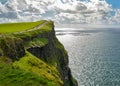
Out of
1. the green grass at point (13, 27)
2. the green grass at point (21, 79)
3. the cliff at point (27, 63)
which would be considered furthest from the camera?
the green grass at point (13, 27)

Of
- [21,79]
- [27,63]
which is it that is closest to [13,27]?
[27,63]

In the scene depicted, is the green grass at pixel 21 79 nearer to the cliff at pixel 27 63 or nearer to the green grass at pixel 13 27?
the cliff at pixel 27 63

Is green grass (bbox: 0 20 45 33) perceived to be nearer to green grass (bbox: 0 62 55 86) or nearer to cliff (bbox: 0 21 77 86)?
cliff (bbox: 0 21 77 86)

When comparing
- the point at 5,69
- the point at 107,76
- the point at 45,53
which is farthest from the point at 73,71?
the point at 5,69

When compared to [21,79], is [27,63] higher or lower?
lower

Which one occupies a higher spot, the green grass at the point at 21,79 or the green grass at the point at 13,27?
the green grass at the point at 21,79

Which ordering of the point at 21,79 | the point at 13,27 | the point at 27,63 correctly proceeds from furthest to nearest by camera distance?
the point at 13,27 < the point at 27,63 < the point at 21,79

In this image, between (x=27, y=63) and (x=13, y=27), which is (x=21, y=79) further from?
(x=13, y=27)

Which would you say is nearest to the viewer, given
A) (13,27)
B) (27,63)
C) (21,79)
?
(21,79)

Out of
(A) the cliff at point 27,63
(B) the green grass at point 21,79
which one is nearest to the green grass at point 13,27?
(A) the cliff at point 27,63

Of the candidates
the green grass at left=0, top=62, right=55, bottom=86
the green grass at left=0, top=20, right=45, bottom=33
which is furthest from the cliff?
the green grass at left=0, top=20, right=45, bottom=33

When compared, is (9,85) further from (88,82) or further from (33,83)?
(88,82)
